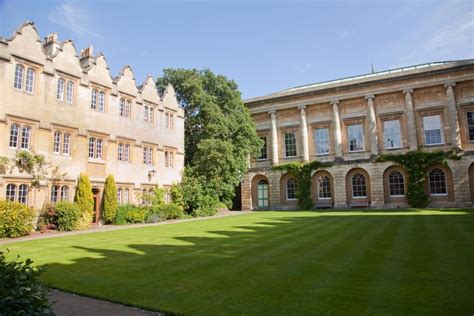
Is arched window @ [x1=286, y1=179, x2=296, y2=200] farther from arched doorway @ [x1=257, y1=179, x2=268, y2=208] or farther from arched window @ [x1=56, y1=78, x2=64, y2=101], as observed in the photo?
arched window @ [x1=56, y1=78, x2=64, y2=101]

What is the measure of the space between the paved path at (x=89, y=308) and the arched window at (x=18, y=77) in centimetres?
1589

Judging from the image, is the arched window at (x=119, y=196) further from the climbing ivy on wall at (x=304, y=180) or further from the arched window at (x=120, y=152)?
the climbing ivy on wall at (x=304, y=180)

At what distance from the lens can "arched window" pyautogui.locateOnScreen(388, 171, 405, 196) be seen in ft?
101

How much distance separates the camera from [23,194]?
1772cm

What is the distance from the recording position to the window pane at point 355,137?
108 feet

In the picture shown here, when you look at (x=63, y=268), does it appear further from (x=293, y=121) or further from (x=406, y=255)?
(x=293, y=121)

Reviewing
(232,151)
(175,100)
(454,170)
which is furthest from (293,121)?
(454,170)

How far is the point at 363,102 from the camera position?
3297cm

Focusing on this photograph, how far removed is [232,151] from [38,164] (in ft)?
51.5

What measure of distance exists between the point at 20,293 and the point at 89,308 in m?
2.47

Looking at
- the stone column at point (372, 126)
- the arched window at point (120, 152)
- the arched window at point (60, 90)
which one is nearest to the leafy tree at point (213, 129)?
the arched window at point (120, 152)

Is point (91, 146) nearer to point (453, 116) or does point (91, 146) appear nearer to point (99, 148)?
point (99, 148)

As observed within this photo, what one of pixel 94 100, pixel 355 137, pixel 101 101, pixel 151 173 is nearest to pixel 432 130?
pixel 355 137

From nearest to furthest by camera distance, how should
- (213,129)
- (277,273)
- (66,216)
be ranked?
1. (277,273)
2. (66,216)
3. (213,129)
